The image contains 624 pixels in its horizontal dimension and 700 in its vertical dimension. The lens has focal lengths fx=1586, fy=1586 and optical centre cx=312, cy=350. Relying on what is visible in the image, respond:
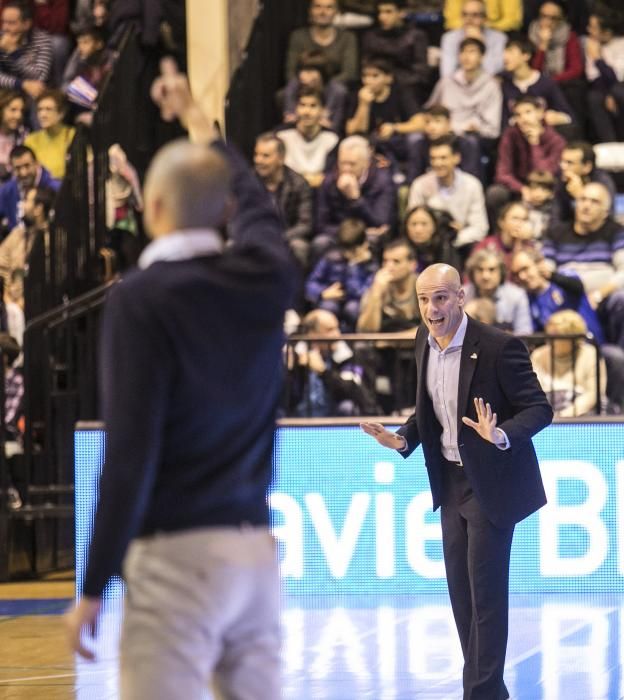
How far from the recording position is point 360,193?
45.0ft

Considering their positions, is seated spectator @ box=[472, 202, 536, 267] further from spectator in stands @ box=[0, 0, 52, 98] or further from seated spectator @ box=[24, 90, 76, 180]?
spectator in stands @ box=[0, 0, 52, 98]

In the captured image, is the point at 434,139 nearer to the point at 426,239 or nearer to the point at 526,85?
the point at 426,239

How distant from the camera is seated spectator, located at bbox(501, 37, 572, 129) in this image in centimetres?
1442

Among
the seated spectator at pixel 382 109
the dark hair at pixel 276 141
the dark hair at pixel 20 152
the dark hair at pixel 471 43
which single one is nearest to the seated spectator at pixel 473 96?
the dark hair at pixel 471 43

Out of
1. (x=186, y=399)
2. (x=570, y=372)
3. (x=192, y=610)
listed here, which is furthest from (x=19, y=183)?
(x=192, y=610)

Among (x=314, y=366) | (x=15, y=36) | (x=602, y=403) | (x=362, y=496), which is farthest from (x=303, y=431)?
(x=15, y=36)

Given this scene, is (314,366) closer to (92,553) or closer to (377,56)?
(377,56)

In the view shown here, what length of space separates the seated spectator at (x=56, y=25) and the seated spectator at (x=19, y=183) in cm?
227

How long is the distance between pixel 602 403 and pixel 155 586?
27.9 feet

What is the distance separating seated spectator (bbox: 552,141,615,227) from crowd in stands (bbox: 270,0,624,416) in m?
0.02

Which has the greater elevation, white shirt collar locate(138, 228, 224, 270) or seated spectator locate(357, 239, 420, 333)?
seated spectator locate(357, 239, 420, 333)

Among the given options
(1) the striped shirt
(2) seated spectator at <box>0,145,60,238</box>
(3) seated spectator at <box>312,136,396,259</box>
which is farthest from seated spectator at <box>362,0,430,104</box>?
(1) the striped shirt

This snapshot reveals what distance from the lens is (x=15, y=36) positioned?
16.8 metres

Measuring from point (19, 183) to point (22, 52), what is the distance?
100 inches
